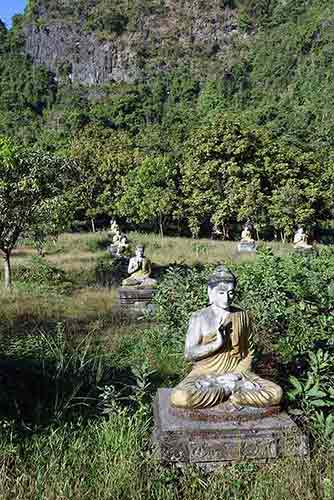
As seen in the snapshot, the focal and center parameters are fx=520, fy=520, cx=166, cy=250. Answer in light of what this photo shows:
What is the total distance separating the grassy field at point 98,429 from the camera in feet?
9.57

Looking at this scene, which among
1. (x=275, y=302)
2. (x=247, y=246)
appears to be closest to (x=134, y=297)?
(x=275, y=302)

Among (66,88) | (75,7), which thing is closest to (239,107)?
(66,88)

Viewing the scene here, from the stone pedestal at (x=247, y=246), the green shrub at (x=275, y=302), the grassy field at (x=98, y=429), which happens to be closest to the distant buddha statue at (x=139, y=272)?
the green shrub at (x=275, y=302)

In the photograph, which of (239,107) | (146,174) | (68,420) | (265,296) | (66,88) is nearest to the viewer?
(68,420)

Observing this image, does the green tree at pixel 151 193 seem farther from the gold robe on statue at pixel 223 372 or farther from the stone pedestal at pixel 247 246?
the gold robe on statue at pixel 223 372

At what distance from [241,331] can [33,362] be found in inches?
107

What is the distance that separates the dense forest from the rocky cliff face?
18.7 inches

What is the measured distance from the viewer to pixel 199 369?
373 centimetres

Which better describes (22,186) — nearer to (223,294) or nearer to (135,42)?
(223,294)

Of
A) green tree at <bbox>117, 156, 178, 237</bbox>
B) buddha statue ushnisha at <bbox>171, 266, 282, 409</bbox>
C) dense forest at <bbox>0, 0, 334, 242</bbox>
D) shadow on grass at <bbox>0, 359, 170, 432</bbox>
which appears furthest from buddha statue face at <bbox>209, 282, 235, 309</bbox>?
green tree at <bbox>117, 156, 178, 237</bbox>

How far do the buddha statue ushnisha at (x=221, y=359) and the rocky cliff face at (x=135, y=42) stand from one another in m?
90.8

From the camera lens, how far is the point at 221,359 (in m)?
3.69

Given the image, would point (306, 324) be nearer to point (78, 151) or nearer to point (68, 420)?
point (68, 420)

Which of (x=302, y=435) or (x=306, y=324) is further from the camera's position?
(x=306, y=324)
